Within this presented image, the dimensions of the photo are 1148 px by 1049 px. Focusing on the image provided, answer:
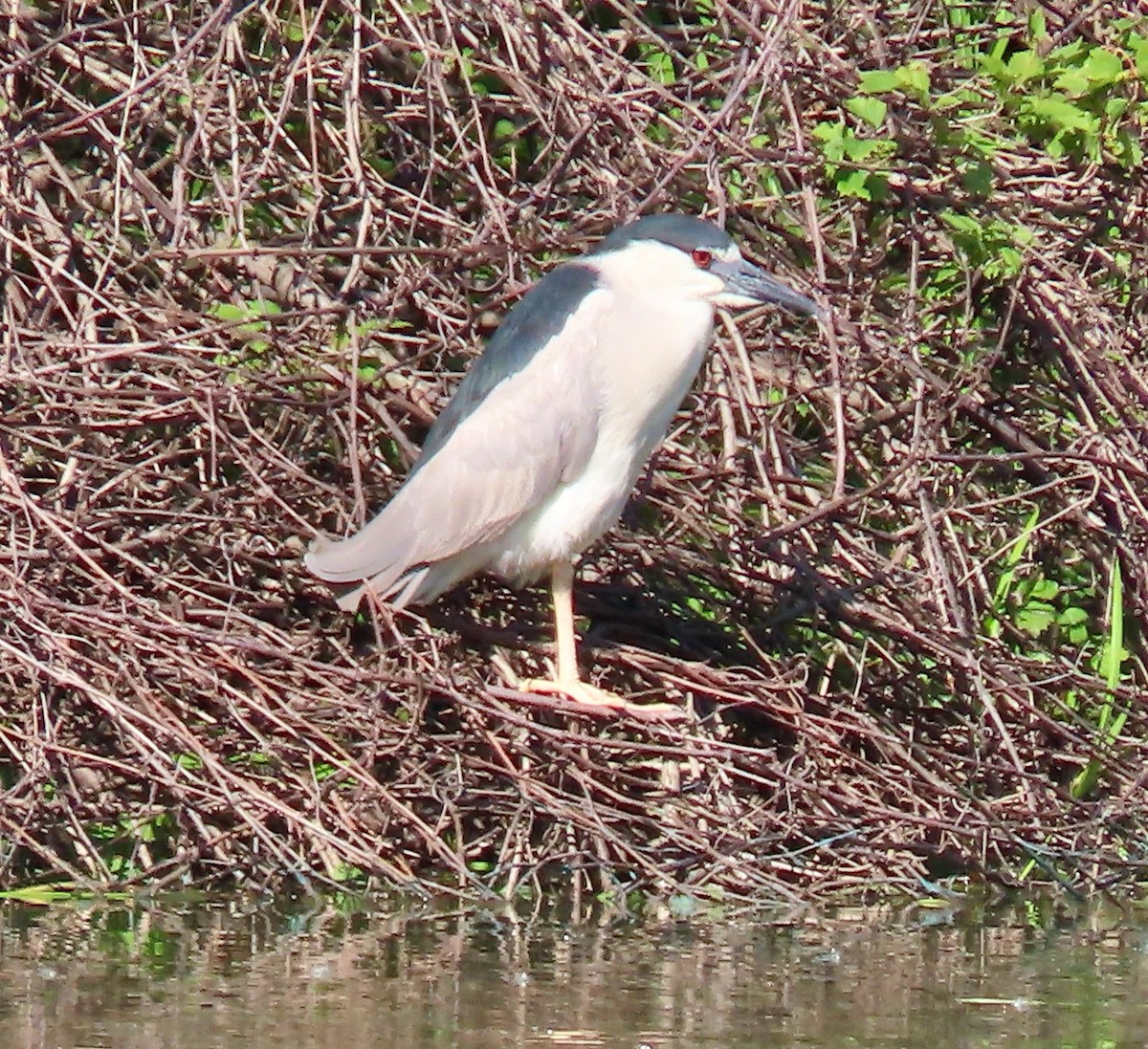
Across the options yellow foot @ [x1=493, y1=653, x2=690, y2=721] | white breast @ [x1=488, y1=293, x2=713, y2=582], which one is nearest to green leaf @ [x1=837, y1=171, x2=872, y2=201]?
white breast @ [x1=488, y1=293, x2=713, y2=582]

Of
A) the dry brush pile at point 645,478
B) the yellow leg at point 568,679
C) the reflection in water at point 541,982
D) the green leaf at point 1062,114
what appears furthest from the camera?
the green leaf at point 1062,114

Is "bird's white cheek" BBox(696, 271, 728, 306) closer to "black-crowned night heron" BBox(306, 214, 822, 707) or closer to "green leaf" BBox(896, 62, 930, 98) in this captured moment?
"black-crowned night heron" BBox(306, 214, 822, 707)

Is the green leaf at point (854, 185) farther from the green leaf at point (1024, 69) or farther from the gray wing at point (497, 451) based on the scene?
the gray wing at point (497, 451)

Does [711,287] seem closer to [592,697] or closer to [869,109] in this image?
[869,109]

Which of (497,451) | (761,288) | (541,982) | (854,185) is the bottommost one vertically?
(541,982)

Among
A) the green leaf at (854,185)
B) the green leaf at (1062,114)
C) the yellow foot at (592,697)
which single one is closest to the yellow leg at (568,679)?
the yellow foot at (592,697)

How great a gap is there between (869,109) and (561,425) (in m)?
0.99

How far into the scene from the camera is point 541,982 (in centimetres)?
346

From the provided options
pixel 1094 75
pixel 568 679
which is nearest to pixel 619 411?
pixel 568 679

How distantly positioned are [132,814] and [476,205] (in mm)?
1642

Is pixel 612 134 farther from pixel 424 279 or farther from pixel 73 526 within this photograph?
pixel 73 526

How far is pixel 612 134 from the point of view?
4867 millimetres

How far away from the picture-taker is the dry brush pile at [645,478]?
4176 mm

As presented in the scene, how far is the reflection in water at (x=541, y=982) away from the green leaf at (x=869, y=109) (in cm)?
173
